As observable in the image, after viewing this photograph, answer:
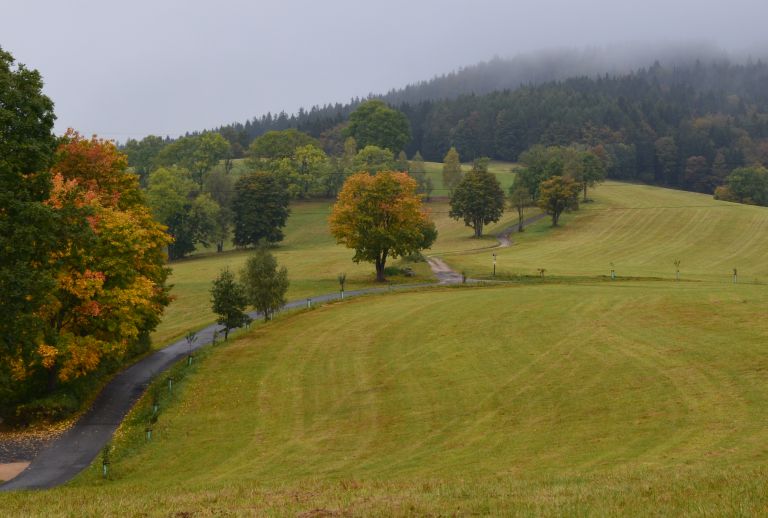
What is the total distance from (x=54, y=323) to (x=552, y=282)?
46.7 metres

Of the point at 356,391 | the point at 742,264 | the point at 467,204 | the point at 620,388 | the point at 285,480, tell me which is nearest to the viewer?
the point at 285,480

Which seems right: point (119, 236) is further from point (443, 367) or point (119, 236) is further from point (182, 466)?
point (443, 367)

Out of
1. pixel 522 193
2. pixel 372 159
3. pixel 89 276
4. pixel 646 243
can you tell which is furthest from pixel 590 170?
pixel 89 276

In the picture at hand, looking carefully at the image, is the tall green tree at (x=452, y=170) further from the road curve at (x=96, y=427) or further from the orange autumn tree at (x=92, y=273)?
the orange autumn tree at (x=92, y=273)

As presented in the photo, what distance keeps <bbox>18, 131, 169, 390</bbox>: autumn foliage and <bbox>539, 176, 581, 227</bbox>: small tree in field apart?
80.8 meters

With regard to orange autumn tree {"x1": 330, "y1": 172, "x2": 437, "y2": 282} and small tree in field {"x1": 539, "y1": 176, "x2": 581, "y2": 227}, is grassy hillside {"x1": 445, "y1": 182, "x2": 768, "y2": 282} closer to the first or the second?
small tree in field {"x1": 539, "y1": 176, "x2": 581, "y2": 227}

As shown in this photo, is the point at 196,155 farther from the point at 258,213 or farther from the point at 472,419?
the point at 472,419

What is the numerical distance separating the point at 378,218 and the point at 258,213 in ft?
166

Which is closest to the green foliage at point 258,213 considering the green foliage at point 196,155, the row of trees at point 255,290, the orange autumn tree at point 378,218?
the green foliage at point 196,155

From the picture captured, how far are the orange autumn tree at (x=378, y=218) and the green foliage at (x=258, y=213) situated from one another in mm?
46500

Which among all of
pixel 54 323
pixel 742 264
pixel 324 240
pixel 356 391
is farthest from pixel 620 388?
pixel 324 240

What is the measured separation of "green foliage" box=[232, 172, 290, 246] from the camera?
117188mm

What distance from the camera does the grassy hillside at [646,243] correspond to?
260 ft

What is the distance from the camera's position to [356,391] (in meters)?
35.5
